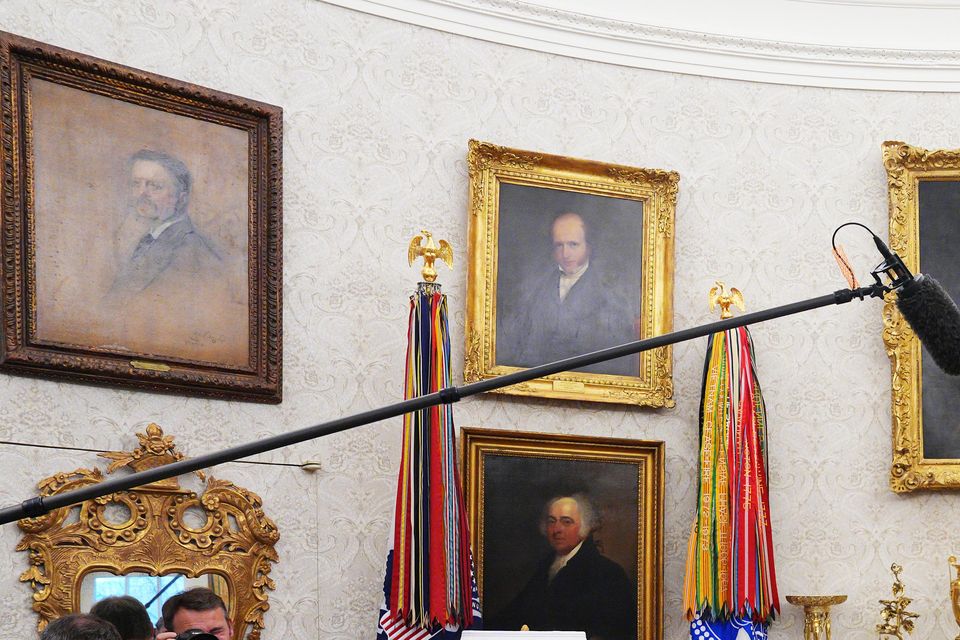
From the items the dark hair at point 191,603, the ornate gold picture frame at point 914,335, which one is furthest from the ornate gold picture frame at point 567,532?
the dark hair at point 191,603

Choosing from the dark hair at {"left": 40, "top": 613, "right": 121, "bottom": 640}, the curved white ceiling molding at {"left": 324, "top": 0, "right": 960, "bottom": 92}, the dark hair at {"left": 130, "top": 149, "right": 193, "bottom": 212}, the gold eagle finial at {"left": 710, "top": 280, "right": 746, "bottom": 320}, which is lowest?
the dark hair at {"left": 40, "top": 613, "right": 121, "bottom": 640}

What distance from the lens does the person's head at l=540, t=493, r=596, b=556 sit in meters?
9.47

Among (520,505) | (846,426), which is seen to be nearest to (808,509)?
(846,426)

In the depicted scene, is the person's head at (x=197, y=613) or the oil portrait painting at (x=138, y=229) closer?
the person's head at (x=197, y=613)

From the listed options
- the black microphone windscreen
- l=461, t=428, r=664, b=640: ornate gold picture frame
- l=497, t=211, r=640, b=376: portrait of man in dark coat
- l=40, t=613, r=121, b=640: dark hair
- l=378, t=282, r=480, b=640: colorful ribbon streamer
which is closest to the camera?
l=40, t=613, r=121, b=640: dark hair

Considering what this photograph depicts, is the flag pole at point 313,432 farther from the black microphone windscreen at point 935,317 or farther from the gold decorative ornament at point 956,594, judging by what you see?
the gold decorative ornament at point 956,594

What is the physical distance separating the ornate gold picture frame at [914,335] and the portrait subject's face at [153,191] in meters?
5.49

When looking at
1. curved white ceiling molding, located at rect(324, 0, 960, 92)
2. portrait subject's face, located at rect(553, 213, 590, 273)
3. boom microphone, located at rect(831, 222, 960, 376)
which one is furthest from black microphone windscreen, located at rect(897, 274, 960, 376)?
curved white ceiling molding, located at rect(324, 0, 960, 92)

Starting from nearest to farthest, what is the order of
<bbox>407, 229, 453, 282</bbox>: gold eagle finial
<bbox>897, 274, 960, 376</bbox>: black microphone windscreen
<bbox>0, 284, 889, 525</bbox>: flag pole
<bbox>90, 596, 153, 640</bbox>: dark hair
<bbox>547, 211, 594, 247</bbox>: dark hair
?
<bbox>0, 284, 889, 525</bbox>: flag pole < <bbox>897, 274, 960, 376</bbox>: black microphone windscreen < <bbox>90, 596, 153, 640</bbox>: dark hair < <bbox>407, 229, 453, 282</bbox>: gold eagle finial < <bbox>547, 211, 594, 247</bbox>: dark hair

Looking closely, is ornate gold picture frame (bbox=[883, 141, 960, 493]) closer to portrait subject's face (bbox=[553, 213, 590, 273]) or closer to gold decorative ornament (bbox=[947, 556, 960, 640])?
gold decorative ornament (bbox=[947, 556, 960, 640])

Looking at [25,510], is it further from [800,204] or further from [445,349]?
[800,204]

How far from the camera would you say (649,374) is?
9875 mm

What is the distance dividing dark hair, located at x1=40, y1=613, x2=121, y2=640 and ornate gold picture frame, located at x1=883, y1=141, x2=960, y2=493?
7033 millimetres

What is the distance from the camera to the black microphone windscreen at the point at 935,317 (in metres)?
5.39
